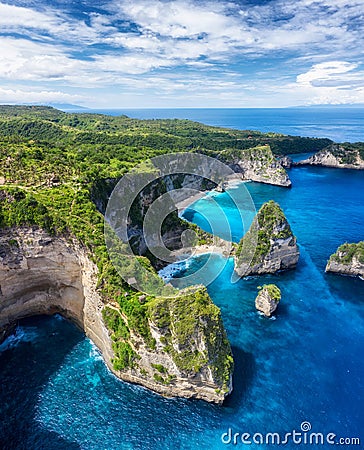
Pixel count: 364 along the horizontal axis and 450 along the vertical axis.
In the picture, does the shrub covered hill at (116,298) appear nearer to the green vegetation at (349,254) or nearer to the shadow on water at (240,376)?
the shadow on water at (240,376)

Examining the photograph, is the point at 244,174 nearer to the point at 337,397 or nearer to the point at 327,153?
the point at 327,153

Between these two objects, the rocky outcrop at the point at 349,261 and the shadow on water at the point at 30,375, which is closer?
the shadow on water at the point at 30,375

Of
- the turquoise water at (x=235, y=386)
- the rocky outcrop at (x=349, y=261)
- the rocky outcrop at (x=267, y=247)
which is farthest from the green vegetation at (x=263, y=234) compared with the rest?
the rocky outcrop at (x=349, y=261)

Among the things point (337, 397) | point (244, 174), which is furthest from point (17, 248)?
point (244, 174)

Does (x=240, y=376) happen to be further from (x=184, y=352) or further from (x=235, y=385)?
(x=184, y=352)

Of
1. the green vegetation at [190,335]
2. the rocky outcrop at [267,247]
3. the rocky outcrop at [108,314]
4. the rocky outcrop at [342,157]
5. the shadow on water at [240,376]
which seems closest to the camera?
the green vegetation at [190,335]

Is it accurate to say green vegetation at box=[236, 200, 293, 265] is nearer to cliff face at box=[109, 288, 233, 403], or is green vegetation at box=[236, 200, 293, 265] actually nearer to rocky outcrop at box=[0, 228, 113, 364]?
cliff face at box=[109, 288, 233, 403]

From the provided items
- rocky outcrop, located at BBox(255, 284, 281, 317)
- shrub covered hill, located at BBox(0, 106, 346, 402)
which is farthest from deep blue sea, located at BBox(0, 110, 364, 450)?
shrub covered hill, located at BBox(0, 106, 346, 402)
